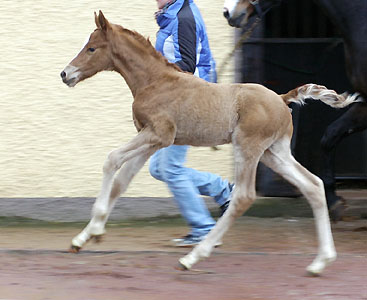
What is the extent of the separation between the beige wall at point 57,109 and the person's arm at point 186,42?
98.3 inches

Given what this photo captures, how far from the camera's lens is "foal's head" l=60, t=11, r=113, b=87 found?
545cm

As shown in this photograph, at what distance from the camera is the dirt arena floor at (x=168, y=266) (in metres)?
4.82

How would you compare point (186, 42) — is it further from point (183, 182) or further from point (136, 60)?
point (183, 182)

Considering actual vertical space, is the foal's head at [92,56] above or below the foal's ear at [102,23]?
below

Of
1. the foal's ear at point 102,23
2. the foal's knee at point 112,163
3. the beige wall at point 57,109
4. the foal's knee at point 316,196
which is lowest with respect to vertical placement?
the beige wall at point 57,109

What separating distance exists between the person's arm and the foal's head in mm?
540

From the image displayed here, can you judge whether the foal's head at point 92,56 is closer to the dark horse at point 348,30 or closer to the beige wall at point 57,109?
the dark horse at point 348,30

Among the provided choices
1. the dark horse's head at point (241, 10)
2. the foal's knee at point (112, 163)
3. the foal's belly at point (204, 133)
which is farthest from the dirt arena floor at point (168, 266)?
the dark horse's head at point (241, 10)

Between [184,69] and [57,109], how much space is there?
2.83 m

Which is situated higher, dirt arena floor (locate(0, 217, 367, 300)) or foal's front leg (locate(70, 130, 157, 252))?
foal's front leg (locate(70, 130, 157, 252))

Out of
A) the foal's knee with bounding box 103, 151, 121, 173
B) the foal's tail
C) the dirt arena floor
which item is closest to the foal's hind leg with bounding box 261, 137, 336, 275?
the dirt arena floor

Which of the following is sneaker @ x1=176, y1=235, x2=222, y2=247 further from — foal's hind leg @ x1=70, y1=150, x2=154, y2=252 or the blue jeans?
foal's hind leg @ x1=70, y1=150, x2=154, y2=252

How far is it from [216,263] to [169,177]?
2.34ft

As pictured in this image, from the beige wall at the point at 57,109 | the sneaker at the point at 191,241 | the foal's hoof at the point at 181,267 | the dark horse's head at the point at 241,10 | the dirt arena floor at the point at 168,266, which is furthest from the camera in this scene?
the beige wall at the point at 57,109
